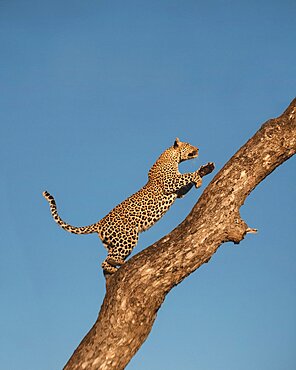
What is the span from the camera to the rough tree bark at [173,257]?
7.30 metres

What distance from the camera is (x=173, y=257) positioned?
7.45m

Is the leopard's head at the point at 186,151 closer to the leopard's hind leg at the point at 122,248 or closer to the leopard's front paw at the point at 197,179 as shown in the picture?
the leopard's front paw at the point at 197,179

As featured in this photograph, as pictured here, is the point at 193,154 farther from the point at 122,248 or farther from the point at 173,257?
the point at 173,257

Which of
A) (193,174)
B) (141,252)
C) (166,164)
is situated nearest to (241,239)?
(141,252)

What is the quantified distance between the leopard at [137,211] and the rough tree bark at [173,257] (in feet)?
4.88

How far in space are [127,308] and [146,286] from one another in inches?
12.6

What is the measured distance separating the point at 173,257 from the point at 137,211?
2152 millimetres

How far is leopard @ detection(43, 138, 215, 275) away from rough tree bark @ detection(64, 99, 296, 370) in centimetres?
149

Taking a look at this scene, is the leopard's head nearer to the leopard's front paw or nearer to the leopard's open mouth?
the leopard's open mouth

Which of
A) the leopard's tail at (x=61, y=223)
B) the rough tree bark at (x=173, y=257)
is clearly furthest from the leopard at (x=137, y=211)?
the rough tree bark at (x=173, y=257)

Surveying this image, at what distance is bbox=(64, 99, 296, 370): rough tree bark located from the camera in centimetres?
730

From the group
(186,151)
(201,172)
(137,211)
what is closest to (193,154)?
(186,151)

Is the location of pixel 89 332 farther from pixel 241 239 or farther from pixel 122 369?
pixel 241 239

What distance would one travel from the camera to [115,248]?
920 centimetres
